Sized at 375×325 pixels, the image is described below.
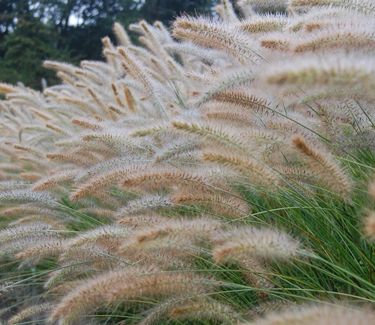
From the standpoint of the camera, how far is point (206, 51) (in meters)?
3.65

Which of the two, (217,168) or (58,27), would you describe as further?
(58,27)

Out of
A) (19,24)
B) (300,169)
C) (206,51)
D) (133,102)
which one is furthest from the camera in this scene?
(19,24)

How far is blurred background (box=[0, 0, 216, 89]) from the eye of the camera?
66.3 ft

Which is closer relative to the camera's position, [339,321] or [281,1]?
[339,321]

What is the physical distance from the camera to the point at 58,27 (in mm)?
25453

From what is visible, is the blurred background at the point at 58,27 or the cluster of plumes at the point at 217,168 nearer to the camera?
the cluster of plumes at the point at 217,168

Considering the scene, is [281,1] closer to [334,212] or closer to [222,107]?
[222,107]

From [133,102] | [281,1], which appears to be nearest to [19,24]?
[133,102]

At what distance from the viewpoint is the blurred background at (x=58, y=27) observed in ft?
66.3

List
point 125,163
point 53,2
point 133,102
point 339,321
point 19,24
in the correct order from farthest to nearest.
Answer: point 53,2, point 19,24, point 133,102, point 125,163, point 339,321

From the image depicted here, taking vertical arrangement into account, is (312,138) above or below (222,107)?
below

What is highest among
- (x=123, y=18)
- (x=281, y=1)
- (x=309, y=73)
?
(x=309, y=73)

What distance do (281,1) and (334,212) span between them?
113 cm

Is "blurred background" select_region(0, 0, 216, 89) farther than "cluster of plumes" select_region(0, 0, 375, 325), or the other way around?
"blurred background" select_region(0, 0, 216, 89)
